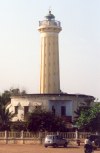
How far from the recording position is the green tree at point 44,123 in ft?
152

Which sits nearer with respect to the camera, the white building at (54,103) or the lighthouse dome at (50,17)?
the white building at (54,103)

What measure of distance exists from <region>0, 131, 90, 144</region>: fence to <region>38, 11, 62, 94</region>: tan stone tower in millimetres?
17025

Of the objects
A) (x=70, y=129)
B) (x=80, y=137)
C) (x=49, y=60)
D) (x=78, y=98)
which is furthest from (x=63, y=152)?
(x=49, y=60)

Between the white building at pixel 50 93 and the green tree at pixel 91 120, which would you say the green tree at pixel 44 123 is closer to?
the green tree at pixel 91 120

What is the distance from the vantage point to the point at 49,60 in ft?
204

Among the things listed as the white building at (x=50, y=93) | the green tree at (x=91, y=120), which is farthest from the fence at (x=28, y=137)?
the white building at (x=50, y=93)

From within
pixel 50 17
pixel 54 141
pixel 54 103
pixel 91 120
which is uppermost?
pixel 50 17

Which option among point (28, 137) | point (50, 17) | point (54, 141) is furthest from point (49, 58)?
point (54, 141)

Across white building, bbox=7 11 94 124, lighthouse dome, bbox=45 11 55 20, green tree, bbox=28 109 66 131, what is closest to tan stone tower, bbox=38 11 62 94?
white building, bbox=7 11 94 124

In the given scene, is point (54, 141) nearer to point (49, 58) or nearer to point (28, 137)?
point (28, 137)

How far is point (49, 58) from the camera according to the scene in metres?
62.2

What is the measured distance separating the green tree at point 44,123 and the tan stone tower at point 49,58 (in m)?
15.3

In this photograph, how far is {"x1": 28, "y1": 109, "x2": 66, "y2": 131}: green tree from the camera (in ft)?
152

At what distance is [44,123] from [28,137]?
254cm
